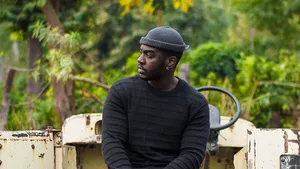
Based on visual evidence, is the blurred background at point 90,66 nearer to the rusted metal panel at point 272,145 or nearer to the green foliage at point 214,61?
the green foliage at point 214,61

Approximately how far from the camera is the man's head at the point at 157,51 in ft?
13.1

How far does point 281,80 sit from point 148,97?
9046 mm

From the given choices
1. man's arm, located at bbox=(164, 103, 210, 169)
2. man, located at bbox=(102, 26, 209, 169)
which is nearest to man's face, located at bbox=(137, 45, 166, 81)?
man, located at bbox=(102, 26, 209, 169)

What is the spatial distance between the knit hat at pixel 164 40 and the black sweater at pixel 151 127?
245 millimetres

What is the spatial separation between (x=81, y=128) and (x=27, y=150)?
0.93 meters

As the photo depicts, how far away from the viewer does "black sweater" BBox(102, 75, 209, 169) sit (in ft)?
13.1

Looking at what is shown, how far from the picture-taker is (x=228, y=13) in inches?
1422

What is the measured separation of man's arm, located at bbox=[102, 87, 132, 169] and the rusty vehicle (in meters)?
0.81

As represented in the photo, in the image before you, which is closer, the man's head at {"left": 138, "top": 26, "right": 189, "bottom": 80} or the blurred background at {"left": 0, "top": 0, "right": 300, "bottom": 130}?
the man's head at {"left": 138, "top": 26, "right": 189, "bottom": 80}

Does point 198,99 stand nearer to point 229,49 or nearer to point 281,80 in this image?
point 281,80

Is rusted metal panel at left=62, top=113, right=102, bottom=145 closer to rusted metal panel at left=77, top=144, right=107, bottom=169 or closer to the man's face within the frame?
rusted metal panel at left=77, top=144, right=107, bottom=169

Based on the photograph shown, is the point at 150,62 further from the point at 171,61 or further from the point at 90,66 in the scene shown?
the point at 90,66

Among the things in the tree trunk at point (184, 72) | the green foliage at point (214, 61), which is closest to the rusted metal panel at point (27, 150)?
the tree trunk at point (184, 72)

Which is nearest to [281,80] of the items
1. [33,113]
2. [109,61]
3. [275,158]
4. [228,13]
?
[33,113]
